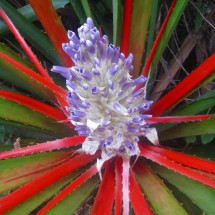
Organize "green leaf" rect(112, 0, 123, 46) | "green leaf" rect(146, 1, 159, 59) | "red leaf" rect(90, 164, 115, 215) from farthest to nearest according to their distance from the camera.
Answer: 1. "green leaf" rect(146, 1, 159, 59)
2. "green leaf" rect(112, 0, 123, 46)
3. "red leaf" rect(90, 164, 115, 215)

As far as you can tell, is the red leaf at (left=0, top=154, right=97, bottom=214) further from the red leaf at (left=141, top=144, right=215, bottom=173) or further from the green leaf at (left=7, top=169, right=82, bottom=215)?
the red leaf at (left=141, top=144, right=215, bottom=173)

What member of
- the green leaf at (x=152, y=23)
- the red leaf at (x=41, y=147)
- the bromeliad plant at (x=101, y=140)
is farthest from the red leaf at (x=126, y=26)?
the red leaf at (x=41, y=147)

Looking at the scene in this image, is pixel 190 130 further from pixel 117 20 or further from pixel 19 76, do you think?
pixel 19 76

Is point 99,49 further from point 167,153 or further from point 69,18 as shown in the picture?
point 69,18

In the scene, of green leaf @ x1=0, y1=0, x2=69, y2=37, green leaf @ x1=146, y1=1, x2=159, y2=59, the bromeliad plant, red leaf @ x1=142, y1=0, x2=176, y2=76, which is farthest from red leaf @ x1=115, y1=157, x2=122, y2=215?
green leaf @ x1=0, y1=0, x2=69, y2=37

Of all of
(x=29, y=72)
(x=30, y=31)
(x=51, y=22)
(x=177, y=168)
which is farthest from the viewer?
(x=30, y=31)

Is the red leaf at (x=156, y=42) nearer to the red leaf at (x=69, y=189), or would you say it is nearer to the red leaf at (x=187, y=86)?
the red leaf at (x=187, y=86)

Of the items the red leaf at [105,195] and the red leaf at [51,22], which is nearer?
the red leaf at [105,195]

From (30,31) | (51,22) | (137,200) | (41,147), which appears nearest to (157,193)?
(137,200)
